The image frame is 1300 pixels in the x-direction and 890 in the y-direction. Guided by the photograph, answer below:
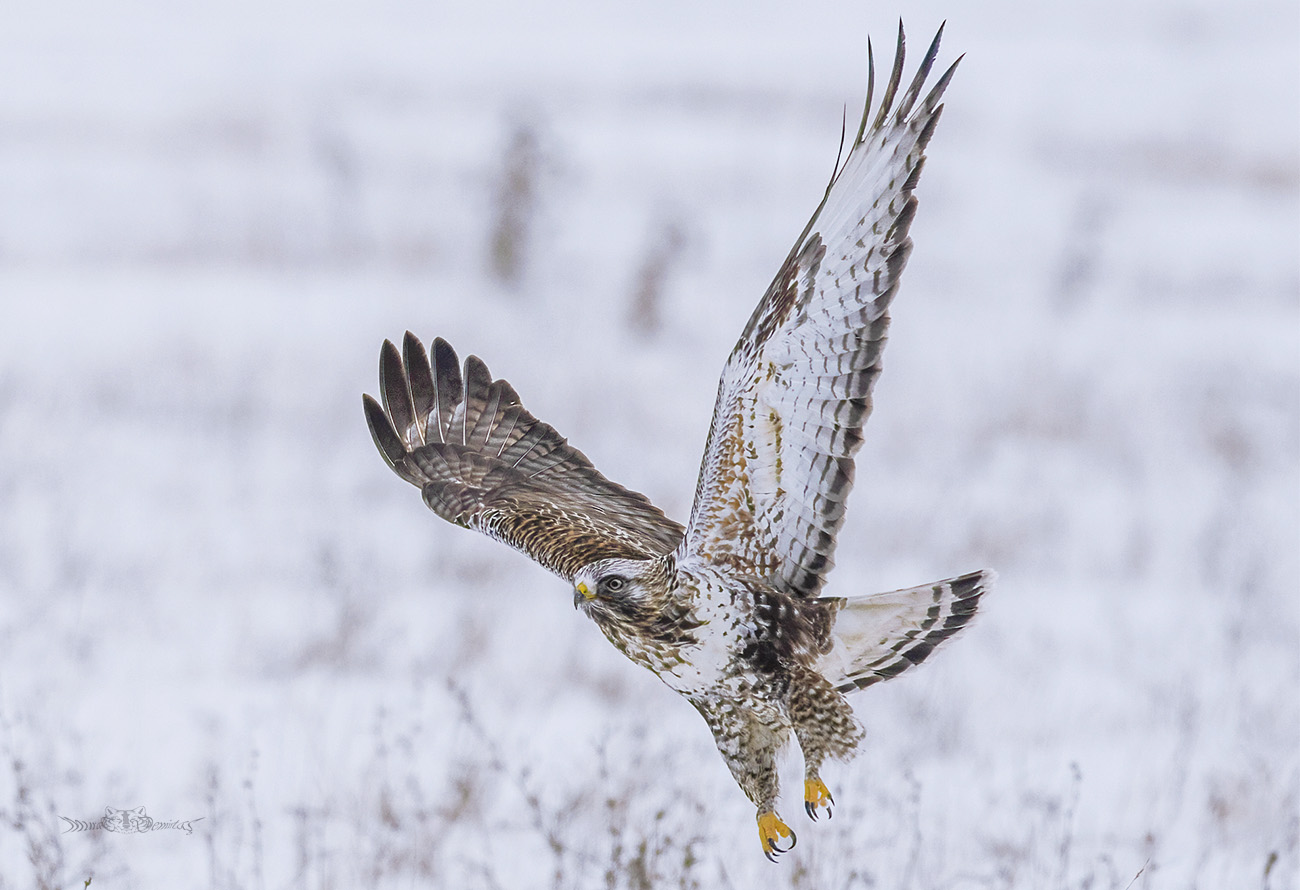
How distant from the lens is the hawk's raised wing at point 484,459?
3.80 metres

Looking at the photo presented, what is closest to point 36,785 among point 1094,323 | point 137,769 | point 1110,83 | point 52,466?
point 137,769

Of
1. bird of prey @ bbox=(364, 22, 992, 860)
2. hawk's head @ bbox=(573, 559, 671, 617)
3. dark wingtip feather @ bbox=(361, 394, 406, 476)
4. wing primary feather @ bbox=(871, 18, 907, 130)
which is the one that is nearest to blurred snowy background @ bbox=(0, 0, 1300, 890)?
bird of prey @ bbox=(364, 22, 992, 860)

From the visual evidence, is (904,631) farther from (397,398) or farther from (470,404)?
(397,398)

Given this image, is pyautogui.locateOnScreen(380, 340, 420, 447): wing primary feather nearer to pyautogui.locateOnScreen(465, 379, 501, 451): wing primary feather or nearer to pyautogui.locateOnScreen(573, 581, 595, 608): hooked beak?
pyautogui.locateOnScreen(465, 379, 501, 451): wing primary feather

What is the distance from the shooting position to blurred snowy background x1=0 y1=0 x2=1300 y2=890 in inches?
196

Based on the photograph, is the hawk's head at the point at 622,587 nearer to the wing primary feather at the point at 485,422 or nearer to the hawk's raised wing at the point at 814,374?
the hawk's raised wing at the point at 814,374

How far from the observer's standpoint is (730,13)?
3891 centimetres

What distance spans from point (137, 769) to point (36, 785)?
0.95 metres

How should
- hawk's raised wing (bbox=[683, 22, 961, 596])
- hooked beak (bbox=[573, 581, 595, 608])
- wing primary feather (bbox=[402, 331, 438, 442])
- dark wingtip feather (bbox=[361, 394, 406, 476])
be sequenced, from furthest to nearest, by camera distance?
wing primary feather (bbox=[402, 331, 438, 442]) < dark wingtip feather (bbox=[361, 394, 406, 476]) < hooked beak (bbox=[573, 581, 595, 608]) < hawk's raised wing (bbox=[683, 22, 961, 596])

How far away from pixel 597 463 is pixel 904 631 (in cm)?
657

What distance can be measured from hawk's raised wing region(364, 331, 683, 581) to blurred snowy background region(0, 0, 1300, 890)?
70 cm

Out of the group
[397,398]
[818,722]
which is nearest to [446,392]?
[397,398]

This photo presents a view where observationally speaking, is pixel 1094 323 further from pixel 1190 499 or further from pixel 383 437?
pixel 383 437

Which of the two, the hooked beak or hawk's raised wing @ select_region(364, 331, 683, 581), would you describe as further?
hawk's raised wing @ select_region(364, 331, 683, 581)
